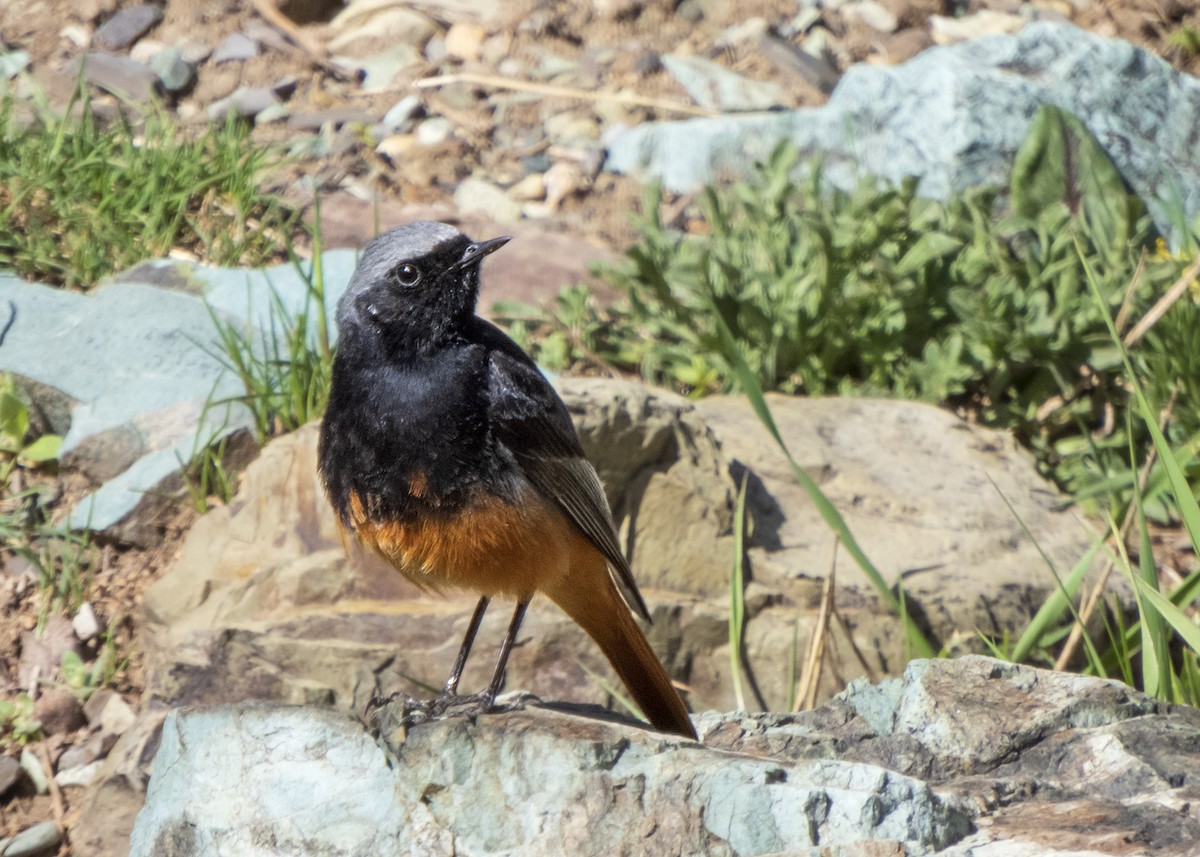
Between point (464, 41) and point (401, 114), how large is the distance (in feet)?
2.90

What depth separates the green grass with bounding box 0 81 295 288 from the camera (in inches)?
246

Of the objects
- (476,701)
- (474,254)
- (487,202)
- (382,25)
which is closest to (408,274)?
(474,254)

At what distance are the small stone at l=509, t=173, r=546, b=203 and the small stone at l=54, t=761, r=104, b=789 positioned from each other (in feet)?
13.0

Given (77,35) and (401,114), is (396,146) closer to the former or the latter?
(401,114)

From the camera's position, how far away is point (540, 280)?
22.7 ft

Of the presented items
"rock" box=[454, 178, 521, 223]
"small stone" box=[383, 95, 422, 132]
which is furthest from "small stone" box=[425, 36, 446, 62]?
"rock" box=[454, 178, 521, 223]

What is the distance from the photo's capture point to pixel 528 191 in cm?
768

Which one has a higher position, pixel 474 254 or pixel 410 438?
pixel 474 254

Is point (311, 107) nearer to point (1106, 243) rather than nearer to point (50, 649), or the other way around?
point (50, 649)

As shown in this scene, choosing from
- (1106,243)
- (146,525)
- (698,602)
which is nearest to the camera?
(698,602)

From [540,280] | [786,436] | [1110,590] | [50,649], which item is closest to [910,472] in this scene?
[786,436]

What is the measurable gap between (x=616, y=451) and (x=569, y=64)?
4.06 meters

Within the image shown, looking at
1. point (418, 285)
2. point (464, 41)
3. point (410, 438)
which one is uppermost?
point (418, 285)

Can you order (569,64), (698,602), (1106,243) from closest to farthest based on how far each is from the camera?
(698,602) < (1106,243) < (569,64)
